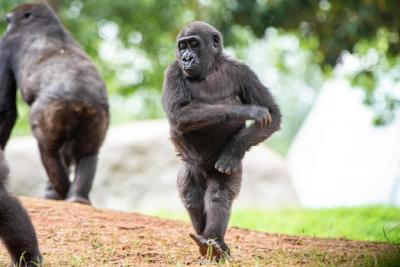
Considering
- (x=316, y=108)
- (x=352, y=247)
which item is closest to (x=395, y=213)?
(x=352, y=247)

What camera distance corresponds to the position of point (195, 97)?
4.88 meters

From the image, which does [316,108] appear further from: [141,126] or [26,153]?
[26,153]

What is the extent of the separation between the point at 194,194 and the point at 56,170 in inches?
139

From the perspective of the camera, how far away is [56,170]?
8.11 meters

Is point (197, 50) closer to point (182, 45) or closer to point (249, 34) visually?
point (182, 45)

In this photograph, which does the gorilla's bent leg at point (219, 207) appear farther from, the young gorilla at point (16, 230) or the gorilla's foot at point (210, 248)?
the young gorilla at point (16, 230)

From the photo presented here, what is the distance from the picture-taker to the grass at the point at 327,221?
7.43 metres

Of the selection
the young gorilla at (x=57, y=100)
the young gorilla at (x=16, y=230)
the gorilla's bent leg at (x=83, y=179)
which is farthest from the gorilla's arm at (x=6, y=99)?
the young gorilla at (x=16, y=230)

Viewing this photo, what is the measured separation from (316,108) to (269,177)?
1280 centimetres

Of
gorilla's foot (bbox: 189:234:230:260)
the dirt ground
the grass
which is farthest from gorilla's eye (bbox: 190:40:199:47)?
the grass

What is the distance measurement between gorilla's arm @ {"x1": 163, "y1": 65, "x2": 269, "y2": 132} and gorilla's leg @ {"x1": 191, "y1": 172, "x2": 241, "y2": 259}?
411mm

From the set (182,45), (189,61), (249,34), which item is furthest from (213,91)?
(249,34)

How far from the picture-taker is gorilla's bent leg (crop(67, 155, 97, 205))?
8.07 metres

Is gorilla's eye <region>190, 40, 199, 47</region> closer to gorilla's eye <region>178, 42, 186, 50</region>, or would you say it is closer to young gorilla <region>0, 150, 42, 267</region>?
gorilla's eye <region>178, 42, 186, 50</region>
